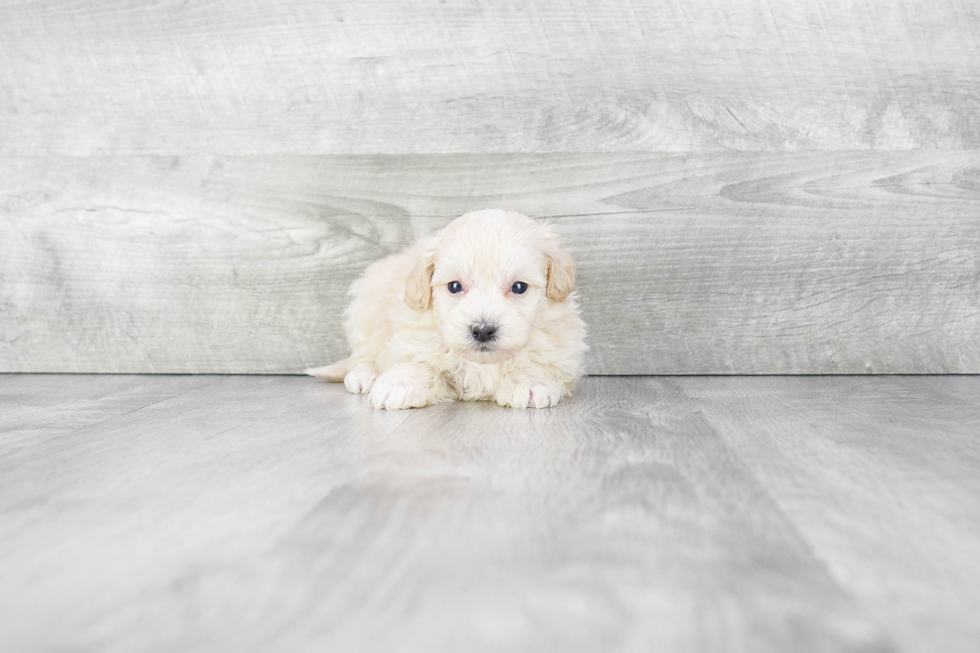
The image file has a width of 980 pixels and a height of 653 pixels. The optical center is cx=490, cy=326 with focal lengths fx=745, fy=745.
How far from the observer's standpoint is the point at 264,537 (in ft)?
2.63

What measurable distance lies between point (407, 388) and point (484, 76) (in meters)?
0.93

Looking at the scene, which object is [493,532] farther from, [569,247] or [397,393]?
[569,247]

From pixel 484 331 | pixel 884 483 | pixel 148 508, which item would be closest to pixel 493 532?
pixel 148 508

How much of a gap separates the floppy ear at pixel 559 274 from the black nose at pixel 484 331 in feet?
0.67

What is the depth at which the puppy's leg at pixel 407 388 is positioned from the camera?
1.54 meters

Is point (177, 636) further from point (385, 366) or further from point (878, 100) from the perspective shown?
point (878, 100)

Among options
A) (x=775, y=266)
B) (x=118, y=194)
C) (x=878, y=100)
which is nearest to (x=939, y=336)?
(x=775, y=266)

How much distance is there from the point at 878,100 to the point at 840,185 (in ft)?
0.78

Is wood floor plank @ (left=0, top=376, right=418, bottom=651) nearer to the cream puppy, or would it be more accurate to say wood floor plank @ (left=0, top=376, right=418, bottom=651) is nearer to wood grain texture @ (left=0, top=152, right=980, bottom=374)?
the cream puppy

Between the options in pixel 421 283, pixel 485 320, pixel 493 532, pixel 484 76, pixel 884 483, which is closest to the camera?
pixel 493 532

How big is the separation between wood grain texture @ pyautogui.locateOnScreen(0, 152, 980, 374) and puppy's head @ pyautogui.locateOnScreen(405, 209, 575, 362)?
0.43m

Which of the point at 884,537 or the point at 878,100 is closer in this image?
the point at 884,537

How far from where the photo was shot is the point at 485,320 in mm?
1466

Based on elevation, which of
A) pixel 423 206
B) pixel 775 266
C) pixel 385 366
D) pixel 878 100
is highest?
pixel 878 100
